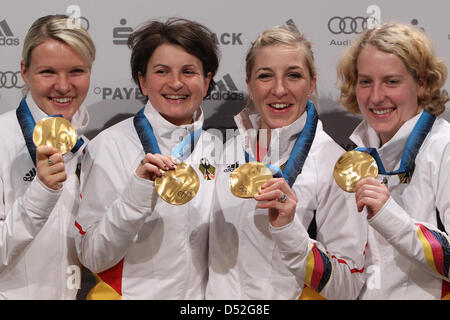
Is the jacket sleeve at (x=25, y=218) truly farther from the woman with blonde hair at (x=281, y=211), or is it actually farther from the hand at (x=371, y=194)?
the hand at (x=371, y=194)

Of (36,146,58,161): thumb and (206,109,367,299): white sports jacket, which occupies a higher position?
(36,146,58,161): thumb

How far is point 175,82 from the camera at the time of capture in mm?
2373

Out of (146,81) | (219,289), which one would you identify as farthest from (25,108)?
(219,289)

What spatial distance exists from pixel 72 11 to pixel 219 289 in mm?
1580

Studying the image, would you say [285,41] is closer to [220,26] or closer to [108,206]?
[220,26]

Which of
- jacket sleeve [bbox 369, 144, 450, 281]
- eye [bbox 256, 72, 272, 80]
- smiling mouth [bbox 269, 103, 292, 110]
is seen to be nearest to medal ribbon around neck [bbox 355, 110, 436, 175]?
jacket sleeve [bbox 369, 144, 450, 281]

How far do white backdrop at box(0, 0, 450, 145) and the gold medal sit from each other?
710mm

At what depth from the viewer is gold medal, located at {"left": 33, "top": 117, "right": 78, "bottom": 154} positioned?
83.8 inches

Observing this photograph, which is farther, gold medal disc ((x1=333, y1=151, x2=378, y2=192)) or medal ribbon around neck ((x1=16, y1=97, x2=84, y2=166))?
medal ribbon around neck ((x1=16, y1=97, x2=84, y2=166))

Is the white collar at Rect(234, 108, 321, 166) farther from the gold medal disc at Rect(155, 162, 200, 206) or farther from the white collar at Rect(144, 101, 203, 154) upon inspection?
the gold medal disc at Rect(155, 162, 200, 206)

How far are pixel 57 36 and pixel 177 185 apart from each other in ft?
2.92

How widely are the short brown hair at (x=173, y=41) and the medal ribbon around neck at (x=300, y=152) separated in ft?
1.68

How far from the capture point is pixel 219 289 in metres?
2.33

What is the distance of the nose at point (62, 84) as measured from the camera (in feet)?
7.87
